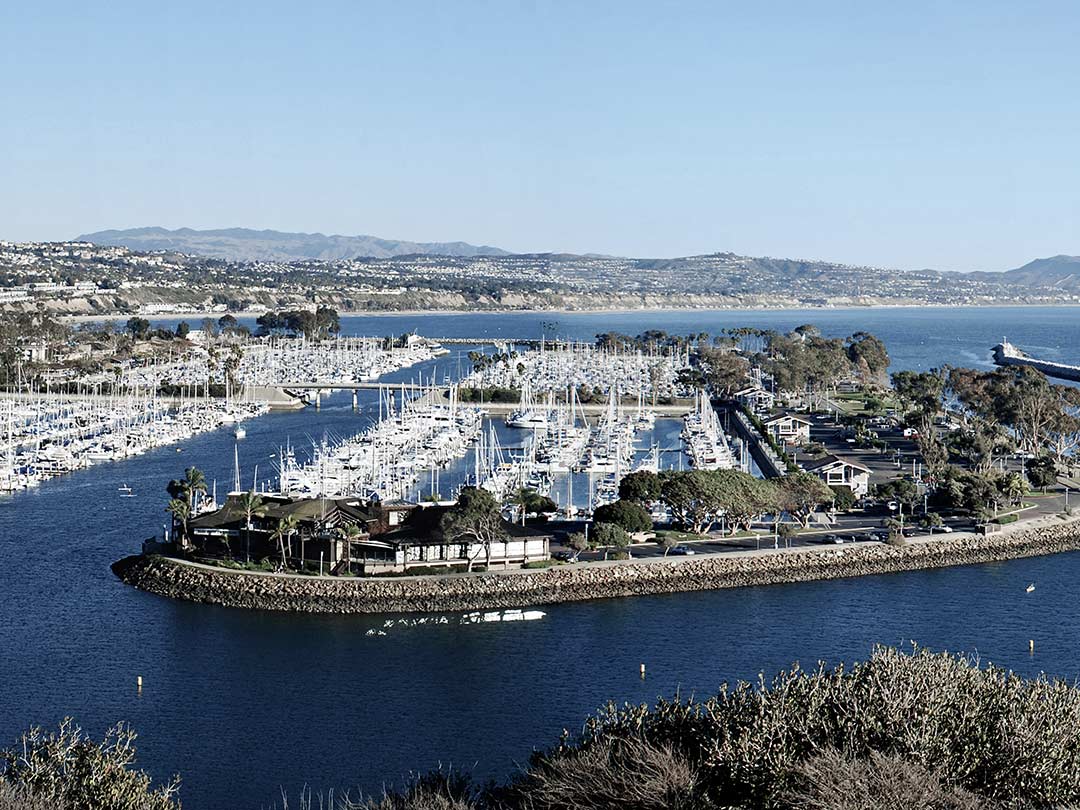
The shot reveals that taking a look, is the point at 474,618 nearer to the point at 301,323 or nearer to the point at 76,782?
the point at 76,782

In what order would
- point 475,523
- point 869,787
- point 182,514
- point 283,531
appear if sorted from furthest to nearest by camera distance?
1. point 182,514
2. point 475,523
3. point 283,531
4. point 869,787

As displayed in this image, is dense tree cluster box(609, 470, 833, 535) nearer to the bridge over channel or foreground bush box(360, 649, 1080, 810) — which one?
foreground bush box(360, 649, 1080, 810)

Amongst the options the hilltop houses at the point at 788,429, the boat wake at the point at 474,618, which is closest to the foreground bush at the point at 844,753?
the boat wake at the point at 474,618

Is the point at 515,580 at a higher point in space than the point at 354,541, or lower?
lower

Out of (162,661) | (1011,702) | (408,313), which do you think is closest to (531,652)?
(162,661)

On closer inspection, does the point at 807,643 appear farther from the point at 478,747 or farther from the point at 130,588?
the point at 130,588

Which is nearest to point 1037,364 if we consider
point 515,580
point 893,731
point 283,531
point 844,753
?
point 515,580
